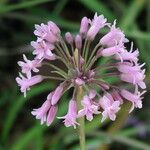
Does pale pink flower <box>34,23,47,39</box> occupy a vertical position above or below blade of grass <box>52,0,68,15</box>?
below

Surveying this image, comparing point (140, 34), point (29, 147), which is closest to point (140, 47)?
point (140, 34)

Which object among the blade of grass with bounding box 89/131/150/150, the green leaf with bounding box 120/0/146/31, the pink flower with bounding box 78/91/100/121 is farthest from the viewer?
the green leaf with bounding box 120/0/146/31

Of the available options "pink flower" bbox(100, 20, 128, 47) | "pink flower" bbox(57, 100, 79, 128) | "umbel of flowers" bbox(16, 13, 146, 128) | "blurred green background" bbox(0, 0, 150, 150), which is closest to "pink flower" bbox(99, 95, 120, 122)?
"umbel of flowers" bbox(16, 13, 146, 128)

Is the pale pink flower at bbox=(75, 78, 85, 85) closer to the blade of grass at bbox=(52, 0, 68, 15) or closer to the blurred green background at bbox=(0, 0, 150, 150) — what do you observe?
the blurred green background at bbox=(0, 0, 150, 150)

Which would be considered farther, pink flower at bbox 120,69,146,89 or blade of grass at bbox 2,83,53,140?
blade of grass at bbox 2,83,53,140

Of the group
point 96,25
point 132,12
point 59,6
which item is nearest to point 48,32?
point 96,25

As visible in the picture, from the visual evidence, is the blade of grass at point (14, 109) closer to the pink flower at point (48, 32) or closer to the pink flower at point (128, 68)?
the pink flower at point (48, 32)

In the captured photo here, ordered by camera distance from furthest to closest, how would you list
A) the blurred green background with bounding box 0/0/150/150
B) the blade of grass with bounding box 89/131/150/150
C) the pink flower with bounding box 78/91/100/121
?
1. the blurred green background with bounding box 0/0/150/150
2. the blade of grass with bounding box 89/131/150/150
3. the pink flower with bounding box 78/91/100/121
